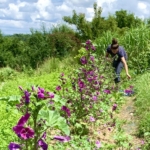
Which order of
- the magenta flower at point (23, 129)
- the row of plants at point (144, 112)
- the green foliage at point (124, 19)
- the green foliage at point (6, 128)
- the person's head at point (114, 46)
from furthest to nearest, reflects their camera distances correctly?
the green foliage at point (124, 19), the person's head at point (114, 46), the row of plants at point (144, 112), the green foliage at point (6, 128), the magenta flower at point (23, 129)

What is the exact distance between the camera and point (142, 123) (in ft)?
20.7

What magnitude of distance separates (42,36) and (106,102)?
1627 cm

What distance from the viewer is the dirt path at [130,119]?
19.5 feet

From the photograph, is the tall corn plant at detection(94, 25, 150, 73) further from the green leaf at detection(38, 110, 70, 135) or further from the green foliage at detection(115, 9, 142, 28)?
the green foliage at detection(115, 9, 142, 28)

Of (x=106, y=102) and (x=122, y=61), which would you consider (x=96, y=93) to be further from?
(x=122, y=61)

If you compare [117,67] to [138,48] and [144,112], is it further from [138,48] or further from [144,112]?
[138,48]

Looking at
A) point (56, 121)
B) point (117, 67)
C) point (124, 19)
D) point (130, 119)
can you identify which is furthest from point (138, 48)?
point (124, 19)

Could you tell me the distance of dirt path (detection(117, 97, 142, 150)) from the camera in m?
5.93

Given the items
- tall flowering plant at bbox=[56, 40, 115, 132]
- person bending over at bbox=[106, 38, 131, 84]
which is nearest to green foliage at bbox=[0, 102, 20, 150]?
tall flowering plant at bbox=[56, 40, 115, 132]

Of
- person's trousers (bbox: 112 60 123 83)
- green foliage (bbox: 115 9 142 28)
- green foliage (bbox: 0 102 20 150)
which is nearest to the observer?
green foliage (bbox: 0 102 20 150)

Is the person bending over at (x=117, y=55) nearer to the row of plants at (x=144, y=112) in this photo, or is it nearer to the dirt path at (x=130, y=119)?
the row of plants at (x=144, y=112)

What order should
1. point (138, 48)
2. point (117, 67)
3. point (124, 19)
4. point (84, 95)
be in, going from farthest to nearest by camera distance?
point (124, 19) < point (138, 48) < point (117, 67) < point (84, 95)

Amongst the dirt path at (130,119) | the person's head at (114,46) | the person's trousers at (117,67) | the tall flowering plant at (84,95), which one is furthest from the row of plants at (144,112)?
the person's head at (114,46)

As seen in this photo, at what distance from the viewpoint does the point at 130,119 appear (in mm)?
7398
